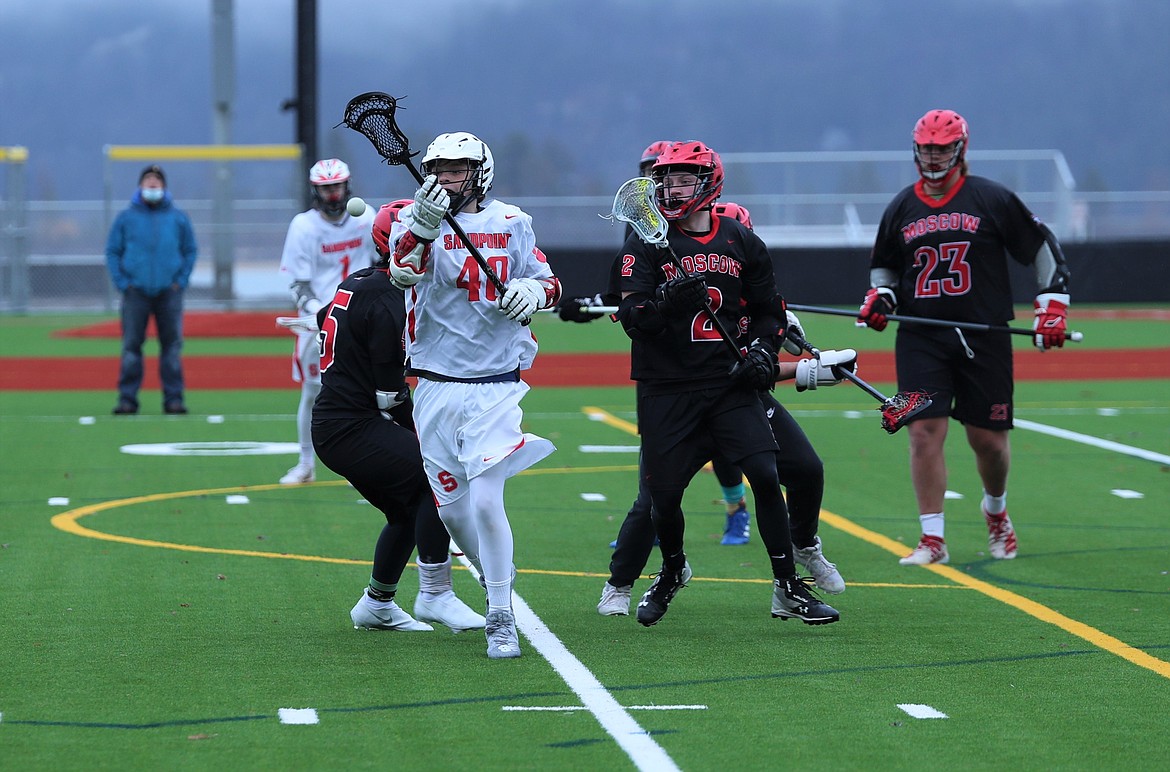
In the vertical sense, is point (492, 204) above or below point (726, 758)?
above

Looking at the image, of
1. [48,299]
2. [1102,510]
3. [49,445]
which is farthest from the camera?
[48,299]

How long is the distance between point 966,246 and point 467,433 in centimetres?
336

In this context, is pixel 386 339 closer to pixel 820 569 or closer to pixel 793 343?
pixel 793 343

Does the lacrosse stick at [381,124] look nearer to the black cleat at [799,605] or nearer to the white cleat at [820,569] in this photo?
the black cleat at [799,605]

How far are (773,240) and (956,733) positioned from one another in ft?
115

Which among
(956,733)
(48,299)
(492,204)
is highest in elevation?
(492,204)

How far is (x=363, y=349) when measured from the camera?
7.28 meters

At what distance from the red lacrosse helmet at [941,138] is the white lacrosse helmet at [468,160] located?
2.79 m

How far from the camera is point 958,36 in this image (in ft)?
521

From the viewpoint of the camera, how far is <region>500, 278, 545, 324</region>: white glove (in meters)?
6.48

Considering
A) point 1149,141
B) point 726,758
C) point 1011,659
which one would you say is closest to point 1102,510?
point 1011,659

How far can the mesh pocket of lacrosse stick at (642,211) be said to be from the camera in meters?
A: 7.02

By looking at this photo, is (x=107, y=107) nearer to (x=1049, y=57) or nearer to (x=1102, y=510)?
(x=1049, y=57)

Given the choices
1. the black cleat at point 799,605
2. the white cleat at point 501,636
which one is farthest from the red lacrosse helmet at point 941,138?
the white cleat at point 501,636
